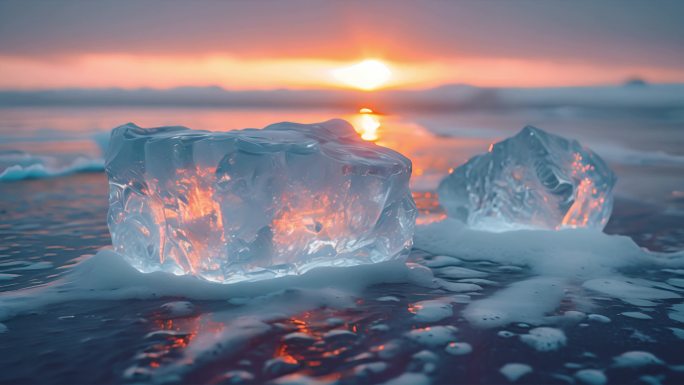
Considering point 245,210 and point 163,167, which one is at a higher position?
point 163,167

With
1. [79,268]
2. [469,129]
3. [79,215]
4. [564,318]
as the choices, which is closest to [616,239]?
[564,318]

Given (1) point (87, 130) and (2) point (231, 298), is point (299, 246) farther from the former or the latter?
(1) point (87, 130)

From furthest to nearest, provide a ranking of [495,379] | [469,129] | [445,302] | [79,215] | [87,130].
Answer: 1. [469,129]
2. [87,130]
3. [79,215]
4. [445,302]
5. [495,379]

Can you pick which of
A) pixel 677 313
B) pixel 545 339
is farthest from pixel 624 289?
pixel 545 339

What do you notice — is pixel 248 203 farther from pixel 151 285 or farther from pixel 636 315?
pixel 636 315

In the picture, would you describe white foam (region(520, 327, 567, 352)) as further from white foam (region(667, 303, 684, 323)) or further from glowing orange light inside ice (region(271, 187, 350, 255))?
glowing orange light inside ice (region(271, 187, 350, 255))

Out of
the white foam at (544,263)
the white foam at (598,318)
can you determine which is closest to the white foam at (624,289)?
the white foam at (544,263)
